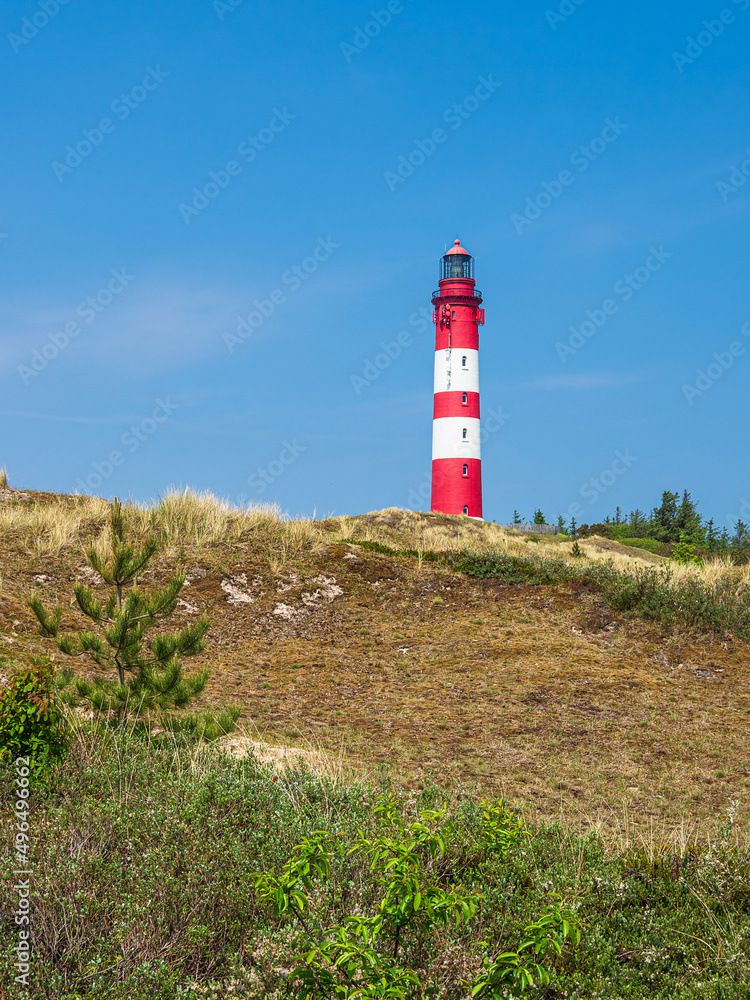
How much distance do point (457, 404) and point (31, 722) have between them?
1248 inches

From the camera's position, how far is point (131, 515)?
18.0 m

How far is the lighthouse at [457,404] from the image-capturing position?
123 ft

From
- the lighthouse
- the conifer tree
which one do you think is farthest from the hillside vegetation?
the lighthouse

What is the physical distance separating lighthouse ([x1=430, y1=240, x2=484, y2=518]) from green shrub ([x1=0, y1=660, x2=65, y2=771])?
3087 cm

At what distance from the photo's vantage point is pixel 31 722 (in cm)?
713

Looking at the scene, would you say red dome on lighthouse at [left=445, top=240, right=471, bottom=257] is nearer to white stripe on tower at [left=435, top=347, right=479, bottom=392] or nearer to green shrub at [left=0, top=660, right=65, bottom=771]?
white stripe on tower at [left=435, top=347, right=479, bottom=392]

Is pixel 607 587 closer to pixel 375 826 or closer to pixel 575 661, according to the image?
pixel 575 661

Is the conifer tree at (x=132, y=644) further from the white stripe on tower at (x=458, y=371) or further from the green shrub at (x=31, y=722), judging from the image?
the white stripe on tower at (x=458, y=371)

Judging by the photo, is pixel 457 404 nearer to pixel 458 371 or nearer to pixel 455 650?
pixel 458 371

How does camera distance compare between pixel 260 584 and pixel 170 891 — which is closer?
pixel 170 891

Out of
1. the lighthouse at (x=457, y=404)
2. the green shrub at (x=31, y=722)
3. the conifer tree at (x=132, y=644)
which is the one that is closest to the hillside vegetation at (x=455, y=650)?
the conifer tree at (x=132, y=644)

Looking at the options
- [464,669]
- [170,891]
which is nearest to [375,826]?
[170,891]

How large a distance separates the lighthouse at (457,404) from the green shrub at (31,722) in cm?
3087

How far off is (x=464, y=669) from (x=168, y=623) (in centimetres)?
524
